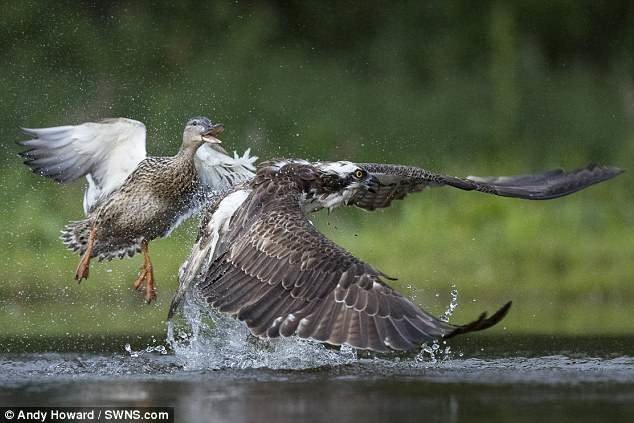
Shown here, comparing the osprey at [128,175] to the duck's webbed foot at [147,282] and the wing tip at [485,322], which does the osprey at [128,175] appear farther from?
the wing tip at [485,322]

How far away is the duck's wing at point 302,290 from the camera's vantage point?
840 cm

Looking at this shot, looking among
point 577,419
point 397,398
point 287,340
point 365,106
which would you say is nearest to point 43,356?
point 287,340

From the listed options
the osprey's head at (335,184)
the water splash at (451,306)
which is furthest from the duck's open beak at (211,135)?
the water splash at (451,306)

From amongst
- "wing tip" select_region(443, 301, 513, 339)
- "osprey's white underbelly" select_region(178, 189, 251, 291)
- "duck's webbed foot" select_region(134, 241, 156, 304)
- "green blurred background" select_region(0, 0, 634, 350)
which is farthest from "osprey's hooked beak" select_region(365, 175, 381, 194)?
"green blurred background" select_region(0, 0, 634, 350)

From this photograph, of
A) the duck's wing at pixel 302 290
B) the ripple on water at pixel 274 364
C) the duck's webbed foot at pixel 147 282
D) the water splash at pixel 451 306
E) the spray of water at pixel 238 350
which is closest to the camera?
the duck's wing at pixel 302 290

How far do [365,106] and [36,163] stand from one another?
5.82 m

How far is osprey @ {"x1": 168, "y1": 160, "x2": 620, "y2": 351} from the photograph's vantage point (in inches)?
333

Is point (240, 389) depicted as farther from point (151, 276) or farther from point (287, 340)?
point (151, 276)

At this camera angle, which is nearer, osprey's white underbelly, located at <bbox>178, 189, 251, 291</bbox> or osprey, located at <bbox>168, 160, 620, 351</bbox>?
osprey, located at <bbox>168, 160, 620, 351</bbox>

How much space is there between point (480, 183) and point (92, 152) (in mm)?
2933

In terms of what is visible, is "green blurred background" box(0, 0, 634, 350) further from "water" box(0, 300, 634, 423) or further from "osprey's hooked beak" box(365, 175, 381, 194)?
"osprey's hooked beak" box(365, 175, 381, 194)

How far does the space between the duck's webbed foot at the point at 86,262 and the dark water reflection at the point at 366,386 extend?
0.57 m

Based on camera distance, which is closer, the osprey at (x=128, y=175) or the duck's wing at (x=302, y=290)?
the duck's wing at (x=302, y=290)

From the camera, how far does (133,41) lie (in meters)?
16.5
